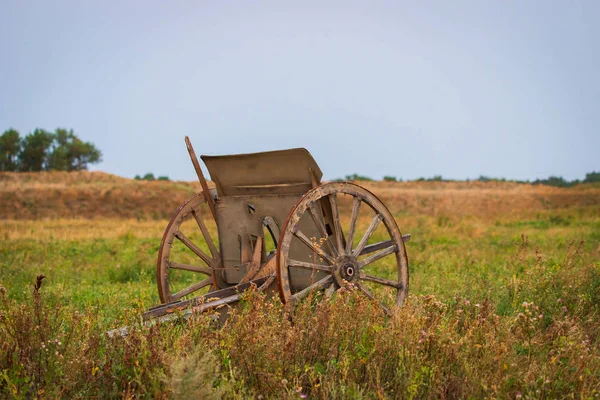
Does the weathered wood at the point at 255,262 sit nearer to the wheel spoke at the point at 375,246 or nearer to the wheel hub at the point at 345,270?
the wheel hub at the point at 345,270

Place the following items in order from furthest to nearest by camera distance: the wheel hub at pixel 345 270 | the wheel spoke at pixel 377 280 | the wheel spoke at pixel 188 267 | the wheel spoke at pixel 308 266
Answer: the wheel spoke at pixel 188 267 < the wheel spoke at pixel 377 280 < the wheel hub at pixel 345 270 < the wheel spoke at pixel 308 266

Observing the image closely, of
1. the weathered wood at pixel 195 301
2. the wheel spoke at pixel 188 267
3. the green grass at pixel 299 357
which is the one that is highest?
the wheel spoke at pixel 188 267

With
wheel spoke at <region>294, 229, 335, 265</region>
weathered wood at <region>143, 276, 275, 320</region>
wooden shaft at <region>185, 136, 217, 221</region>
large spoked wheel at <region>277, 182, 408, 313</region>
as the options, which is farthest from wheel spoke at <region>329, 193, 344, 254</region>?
wooden shaft at <region>185, 136, 217, 221</region>

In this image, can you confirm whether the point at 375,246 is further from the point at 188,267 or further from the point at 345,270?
the point at 188,267

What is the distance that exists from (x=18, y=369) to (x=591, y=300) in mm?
5925

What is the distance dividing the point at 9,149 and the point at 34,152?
2.12 m

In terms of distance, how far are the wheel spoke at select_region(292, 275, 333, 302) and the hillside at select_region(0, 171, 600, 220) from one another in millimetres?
27843

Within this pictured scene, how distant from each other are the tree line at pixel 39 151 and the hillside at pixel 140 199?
44.1ft

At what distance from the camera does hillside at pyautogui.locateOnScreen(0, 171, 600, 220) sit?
34781mm

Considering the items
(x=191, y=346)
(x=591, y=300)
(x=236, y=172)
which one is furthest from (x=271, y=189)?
(x=591, y=300)

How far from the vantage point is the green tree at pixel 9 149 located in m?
54.0

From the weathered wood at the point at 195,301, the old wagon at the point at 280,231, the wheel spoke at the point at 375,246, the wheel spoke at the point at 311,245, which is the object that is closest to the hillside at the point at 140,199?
the wheel spoke at the point at 375,246

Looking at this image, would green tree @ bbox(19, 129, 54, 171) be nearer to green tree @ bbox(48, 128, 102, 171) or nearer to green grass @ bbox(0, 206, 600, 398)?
green tree @ bbox(48, 128, 102, 171)

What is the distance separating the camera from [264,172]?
19.3 ft
